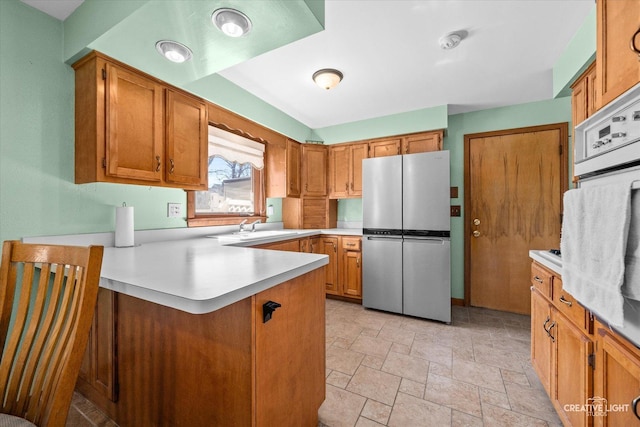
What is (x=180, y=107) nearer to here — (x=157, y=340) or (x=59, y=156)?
(x=59, y=156)

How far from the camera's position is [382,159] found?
3002mm

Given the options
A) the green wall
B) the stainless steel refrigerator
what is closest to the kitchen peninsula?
the green wall

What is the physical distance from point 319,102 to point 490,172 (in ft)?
7.54

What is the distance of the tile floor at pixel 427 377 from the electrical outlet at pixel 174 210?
1.36 metres

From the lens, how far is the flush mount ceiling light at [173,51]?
4.99ft

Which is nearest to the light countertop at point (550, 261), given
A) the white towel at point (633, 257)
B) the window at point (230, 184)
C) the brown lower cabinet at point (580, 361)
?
the brown lower cabinet at point (580, 361)

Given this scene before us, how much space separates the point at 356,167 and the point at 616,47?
2.71 meters

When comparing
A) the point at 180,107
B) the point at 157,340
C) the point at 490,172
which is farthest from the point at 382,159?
the point at 157,340

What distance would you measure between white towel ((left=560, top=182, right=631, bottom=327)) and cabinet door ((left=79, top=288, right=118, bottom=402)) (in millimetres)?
2040

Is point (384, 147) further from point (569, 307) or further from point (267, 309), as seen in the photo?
point (267, 309)

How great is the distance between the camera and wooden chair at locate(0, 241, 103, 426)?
733mm

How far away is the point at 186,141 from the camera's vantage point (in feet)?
6.89

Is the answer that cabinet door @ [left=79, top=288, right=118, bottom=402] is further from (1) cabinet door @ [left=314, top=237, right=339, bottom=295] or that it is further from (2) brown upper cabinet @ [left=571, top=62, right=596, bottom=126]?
(2) brown upper cabinet @ [left=571, top=62, right=596, bottom=126]

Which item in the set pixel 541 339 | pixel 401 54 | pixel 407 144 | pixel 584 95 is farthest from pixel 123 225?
pixel 584 95
